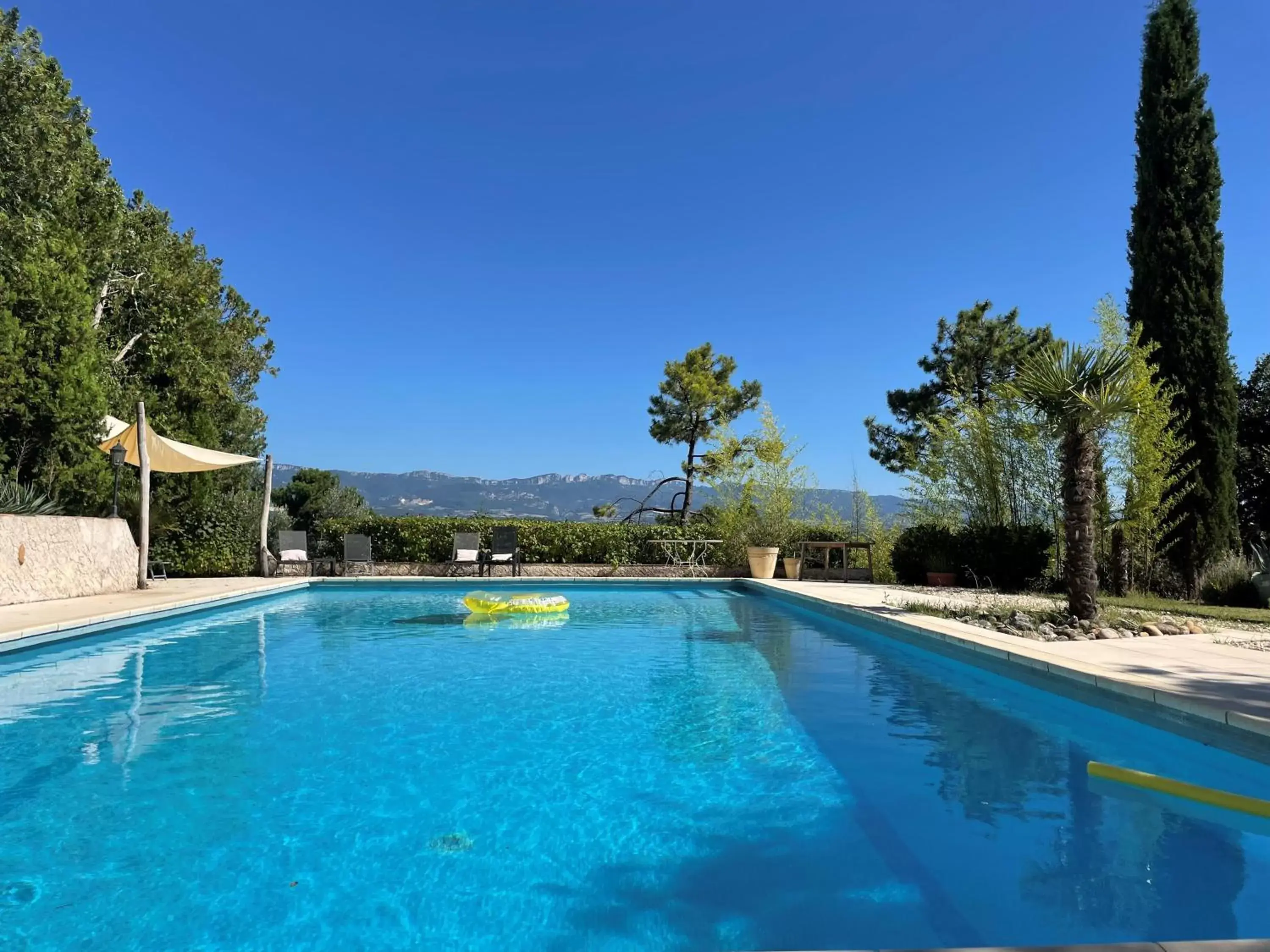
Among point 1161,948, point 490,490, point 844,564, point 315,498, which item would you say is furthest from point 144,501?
point 490,490

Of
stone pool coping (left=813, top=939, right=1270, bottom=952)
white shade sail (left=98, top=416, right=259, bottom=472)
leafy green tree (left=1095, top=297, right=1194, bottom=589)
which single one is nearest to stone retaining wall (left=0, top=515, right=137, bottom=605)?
white shade sail (left=98, top=416, right=259, bottom=472)

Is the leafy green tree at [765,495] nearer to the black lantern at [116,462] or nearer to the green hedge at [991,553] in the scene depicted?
the green hedge at [991,553]

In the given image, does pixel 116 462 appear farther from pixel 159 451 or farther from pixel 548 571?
pixel 548 571

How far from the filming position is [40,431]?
9812 mm

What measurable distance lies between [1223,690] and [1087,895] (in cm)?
225

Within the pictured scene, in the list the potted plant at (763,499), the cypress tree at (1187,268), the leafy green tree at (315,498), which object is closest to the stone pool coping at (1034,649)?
the potted plant at (763,499)

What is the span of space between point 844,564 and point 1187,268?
22.7 ft

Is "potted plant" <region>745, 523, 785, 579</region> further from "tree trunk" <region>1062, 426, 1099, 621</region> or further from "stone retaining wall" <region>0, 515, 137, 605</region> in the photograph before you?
"stone retaining wall" <region>0, 515, 137, 605</region>

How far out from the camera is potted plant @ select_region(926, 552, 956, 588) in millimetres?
10836

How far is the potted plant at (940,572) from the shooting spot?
1084 cm

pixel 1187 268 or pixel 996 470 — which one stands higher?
pixel 1187 268

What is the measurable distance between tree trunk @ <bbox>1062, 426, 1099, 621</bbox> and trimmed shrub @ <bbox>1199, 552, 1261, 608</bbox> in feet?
12.8

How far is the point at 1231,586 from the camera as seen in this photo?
927 cm

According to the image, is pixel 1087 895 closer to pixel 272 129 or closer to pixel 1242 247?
pixel 1242 247
